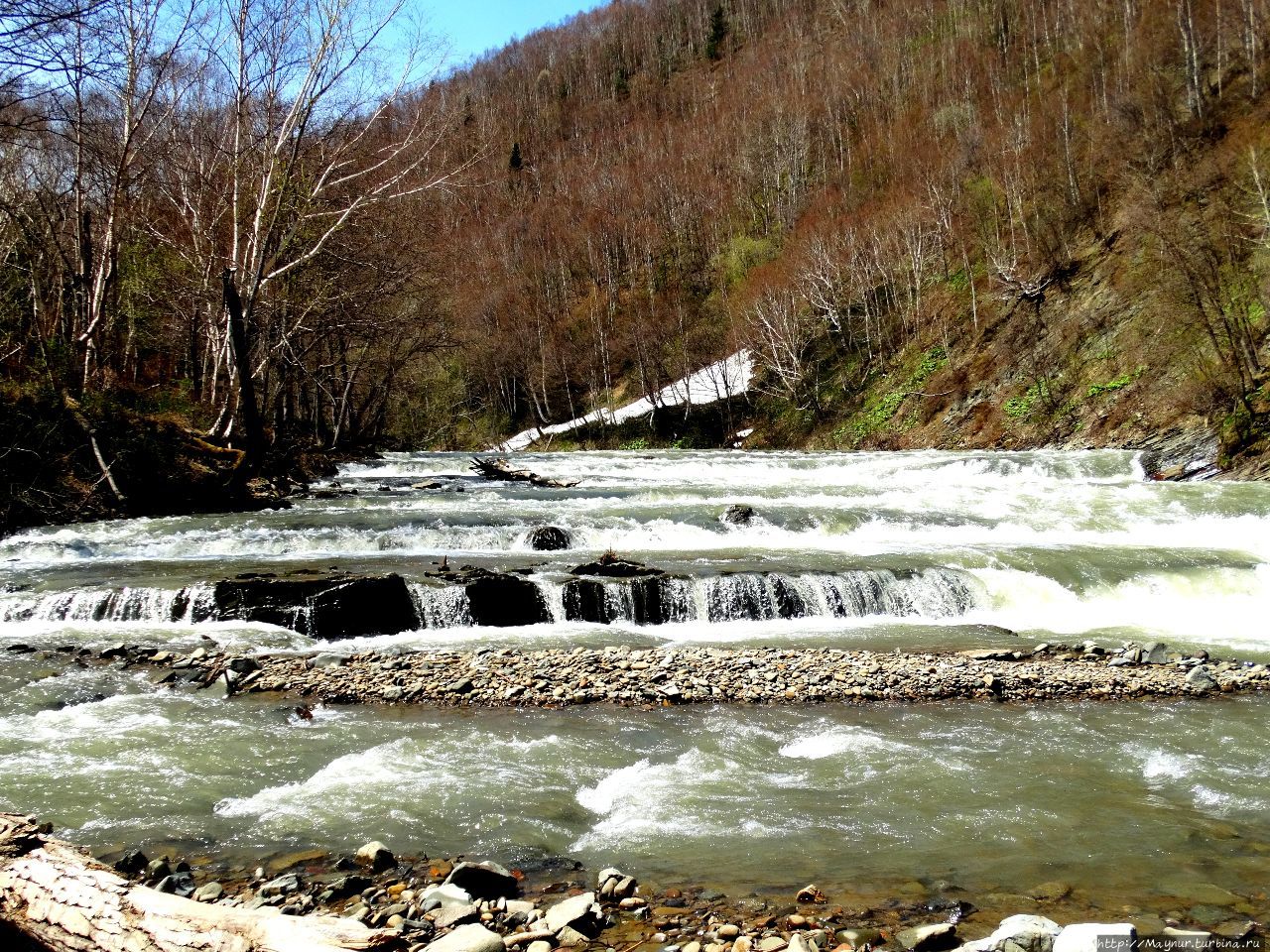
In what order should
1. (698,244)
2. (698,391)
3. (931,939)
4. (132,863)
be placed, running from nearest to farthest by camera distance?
(931,939)
(132,863)
(698,391)
(698,244)

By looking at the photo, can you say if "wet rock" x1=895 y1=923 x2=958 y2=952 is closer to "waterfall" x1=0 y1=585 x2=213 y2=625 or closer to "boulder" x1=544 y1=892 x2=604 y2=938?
"boulder" x1=544 y1=892 x2=604 y2=938

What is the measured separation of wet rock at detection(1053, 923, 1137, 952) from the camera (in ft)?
10.0

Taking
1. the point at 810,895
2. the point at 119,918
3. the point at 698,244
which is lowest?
the point at 810,895

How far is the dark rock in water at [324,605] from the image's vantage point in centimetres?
1036

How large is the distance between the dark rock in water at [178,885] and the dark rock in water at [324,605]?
6321 mm

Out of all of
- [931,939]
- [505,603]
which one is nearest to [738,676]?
[505,603]

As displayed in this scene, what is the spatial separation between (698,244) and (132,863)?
224ft

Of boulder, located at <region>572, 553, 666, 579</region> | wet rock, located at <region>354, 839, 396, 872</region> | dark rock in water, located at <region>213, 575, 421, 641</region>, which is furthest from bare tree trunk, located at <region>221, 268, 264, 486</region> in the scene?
wet rock, located at <region>354, 839, 396, 872</region>

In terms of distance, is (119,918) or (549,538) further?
(549,538)

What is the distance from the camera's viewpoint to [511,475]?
2433cm

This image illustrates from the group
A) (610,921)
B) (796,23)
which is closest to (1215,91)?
(610,921)

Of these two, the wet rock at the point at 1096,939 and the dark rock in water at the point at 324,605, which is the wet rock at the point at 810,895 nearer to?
the wet rock at the point at 1096,939

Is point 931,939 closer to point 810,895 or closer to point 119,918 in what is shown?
point 810,895

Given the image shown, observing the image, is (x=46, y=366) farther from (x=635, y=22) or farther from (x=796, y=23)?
(x=635, y=22)
